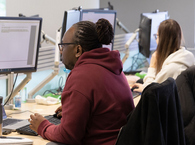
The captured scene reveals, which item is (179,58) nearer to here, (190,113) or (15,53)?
(190,113)

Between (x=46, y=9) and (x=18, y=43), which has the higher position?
(x=46, y=9)

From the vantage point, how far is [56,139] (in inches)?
59.9

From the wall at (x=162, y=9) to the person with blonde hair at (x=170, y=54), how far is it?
6.98ft

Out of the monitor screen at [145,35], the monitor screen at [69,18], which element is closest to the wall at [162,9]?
the monitor screen at [145,35]

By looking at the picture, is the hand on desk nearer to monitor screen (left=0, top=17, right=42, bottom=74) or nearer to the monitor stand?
monitor screen (left=0, top=17, right=42, bottom=74)

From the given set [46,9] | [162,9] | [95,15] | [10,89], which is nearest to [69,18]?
[95,15]

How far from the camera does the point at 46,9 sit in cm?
390

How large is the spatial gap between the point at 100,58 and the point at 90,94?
199 millimetres

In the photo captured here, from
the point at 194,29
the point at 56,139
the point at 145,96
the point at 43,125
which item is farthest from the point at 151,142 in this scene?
the point at 194,29

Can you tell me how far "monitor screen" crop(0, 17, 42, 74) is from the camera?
2.04 metres

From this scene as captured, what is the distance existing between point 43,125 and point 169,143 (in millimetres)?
585

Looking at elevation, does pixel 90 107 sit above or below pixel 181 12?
below

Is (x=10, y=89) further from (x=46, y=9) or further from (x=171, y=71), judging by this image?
(x=46, y=9)

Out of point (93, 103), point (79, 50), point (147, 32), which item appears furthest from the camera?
point (147, 32)
